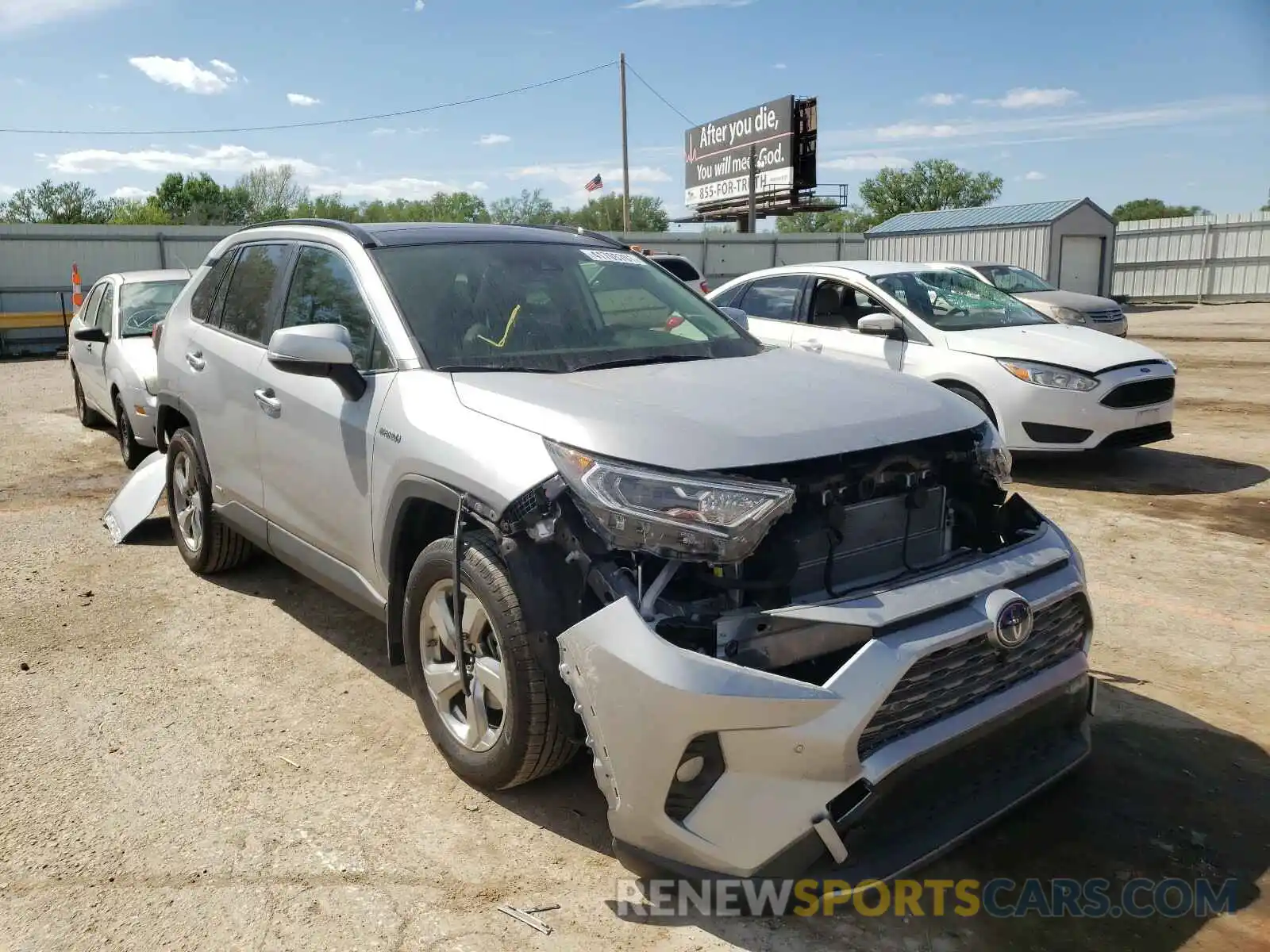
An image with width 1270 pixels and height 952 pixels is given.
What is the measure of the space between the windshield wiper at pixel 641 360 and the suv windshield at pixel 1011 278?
11892 mm

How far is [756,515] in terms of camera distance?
103 inches

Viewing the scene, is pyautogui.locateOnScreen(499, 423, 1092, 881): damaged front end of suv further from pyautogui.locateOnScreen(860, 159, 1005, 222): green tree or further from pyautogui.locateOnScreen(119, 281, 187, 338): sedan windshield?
pyautogui.locateOnScreen(860, 159, 1005, 222): green tree

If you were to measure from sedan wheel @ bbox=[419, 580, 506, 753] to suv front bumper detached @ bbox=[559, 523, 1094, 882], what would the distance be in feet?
1.57

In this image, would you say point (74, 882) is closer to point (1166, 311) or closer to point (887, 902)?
point (887, 902)

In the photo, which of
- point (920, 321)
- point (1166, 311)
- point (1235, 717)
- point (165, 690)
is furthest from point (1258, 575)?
point (1166, 311)

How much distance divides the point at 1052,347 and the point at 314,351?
609 centimetres

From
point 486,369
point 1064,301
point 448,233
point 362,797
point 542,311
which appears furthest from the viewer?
point 1064,301

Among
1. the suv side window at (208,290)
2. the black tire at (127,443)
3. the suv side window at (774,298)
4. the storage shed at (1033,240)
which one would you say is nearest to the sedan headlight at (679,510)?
the suv side window at (208,290)

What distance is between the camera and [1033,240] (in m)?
29.6

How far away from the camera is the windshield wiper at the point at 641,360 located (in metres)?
3.54

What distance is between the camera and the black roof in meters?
4.07

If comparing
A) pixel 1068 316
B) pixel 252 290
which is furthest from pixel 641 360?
pixel 1068 316

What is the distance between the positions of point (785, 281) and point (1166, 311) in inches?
1005

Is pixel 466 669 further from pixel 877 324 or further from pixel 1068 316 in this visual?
pixel 1068 316
